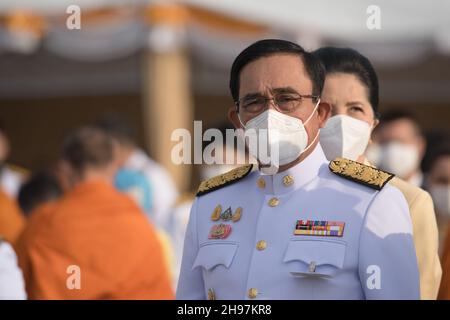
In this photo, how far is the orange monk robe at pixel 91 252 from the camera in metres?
4.89

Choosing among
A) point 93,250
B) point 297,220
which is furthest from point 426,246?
point 93,250

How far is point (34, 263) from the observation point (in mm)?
4977

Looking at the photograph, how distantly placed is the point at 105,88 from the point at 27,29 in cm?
332

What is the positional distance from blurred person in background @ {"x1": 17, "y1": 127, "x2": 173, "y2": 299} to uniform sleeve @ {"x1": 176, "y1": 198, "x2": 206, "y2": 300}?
1527mm

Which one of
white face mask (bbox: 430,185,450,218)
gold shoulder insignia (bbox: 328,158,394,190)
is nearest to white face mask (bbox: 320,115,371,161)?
gold shoulder insignia (bbox: 328,158,394,190)

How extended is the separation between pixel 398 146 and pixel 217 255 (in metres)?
3.35

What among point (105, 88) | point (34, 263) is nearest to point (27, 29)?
point (105, 88)

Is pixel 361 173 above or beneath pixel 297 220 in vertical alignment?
above

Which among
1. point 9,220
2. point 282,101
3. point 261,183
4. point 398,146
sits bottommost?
point 9,220

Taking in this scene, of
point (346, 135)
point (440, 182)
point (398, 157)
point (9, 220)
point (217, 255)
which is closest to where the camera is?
point (217, 255)

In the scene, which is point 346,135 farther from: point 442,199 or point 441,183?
point 441,183

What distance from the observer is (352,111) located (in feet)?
12.0

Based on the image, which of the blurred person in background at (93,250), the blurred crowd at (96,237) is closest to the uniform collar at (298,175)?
the blurred crowd at (96,237)
